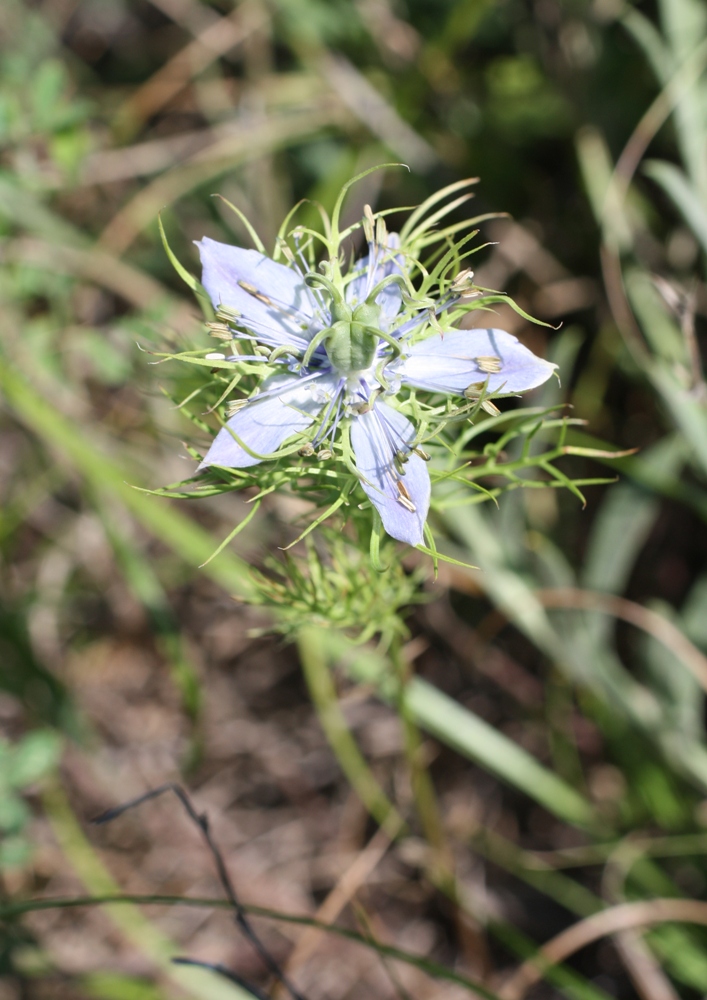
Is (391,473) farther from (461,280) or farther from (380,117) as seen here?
(380,117)

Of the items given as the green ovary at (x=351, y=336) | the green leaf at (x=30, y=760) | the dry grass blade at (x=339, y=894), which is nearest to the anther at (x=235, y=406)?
the green ovary at (x=351, y=336)

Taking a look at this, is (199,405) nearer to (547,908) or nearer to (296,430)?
(296,430)

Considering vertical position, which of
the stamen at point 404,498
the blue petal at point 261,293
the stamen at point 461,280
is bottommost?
the stamen at point 404,498

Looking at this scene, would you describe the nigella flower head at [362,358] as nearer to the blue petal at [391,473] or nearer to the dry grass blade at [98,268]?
the blue petal at [391,473]

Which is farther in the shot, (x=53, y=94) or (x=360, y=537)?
(x=53, y=94)

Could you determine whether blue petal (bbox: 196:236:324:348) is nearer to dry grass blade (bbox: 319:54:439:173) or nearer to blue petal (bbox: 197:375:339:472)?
blue petal (bbox: 197:375:339:472)

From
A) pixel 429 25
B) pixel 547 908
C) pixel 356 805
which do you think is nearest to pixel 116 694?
pixel 356 805
